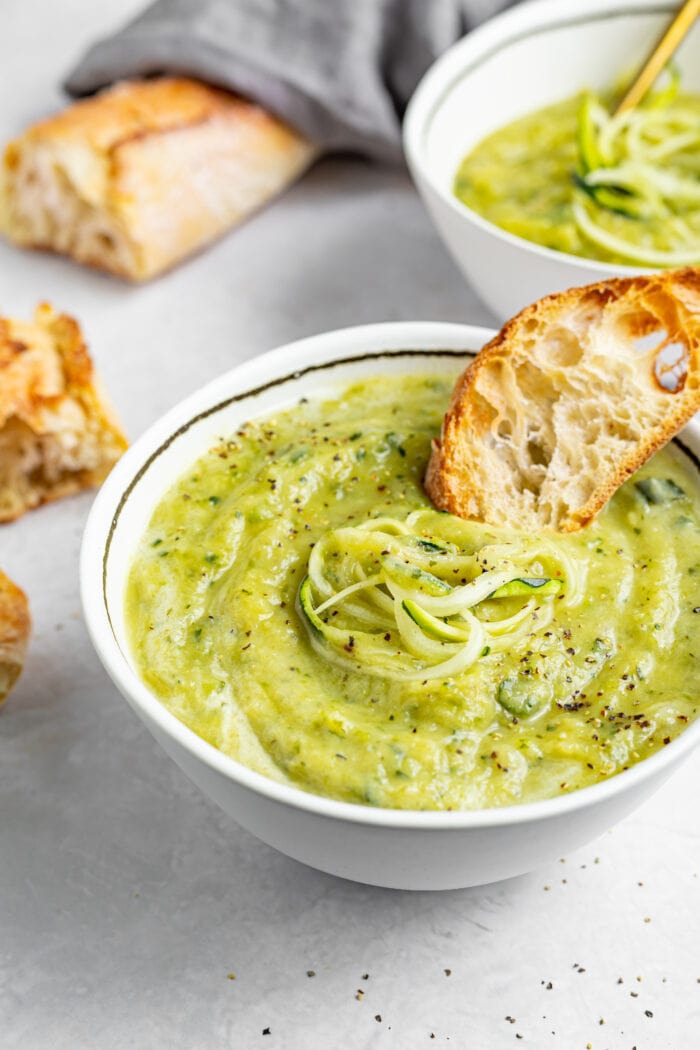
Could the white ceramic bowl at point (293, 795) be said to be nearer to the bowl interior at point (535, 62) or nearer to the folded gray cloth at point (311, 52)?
the bowl interior at point (535, 62)

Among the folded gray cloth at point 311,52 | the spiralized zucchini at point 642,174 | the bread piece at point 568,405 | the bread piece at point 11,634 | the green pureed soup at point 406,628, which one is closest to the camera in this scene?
the green pureed soup at point 406,628

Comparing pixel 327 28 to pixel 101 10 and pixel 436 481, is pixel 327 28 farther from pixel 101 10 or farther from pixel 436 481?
pixel 436 481

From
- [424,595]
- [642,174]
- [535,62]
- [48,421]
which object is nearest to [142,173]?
[48,421]

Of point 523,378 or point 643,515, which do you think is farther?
point 523,378

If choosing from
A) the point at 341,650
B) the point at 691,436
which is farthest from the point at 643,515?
the point at 341,650

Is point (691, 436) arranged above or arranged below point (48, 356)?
above

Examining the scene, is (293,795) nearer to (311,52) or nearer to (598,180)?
(598,180)

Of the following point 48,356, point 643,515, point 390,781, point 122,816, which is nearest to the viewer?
point 390,781

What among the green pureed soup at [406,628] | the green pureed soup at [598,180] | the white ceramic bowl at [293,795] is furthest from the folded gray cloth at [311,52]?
the green pureed soup at [406,628]
